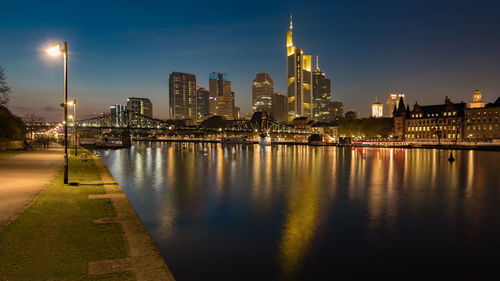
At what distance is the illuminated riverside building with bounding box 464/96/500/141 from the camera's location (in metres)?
130

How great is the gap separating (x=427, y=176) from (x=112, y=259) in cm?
3290

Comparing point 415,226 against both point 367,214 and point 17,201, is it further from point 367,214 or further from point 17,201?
point 17,201

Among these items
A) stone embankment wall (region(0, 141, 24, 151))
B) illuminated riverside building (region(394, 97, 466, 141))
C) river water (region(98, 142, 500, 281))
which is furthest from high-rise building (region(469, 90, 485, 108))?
stone embankment wall (region(0, 141, 24, 151))

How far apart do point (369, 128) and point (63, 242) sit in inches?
6703

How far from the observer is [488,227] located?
1459cm

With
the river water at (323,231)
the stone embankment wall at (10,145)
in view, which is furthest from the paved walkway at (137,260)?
the stone embankment wall at (10,145)

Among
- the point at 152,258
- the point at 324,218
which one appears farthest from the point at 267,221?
the point at 152,258

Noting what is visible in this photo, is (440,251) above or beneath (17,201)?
beneath

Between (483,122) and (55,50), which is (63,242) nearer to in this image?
(55,50)

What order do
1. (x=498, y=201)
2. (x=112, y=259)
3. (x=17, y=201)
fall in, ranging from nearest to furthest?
(x=112, y=259) → (x=17, y=201) → (x=498, y=201)

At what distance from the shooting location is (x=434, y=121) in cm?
14712

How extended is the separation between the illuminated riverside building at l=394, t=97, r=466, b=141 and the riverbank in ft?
460

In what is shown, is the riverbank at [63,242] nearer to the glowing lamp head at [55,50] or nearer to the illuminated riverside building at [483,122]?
the glowing lamp head at [55,50]

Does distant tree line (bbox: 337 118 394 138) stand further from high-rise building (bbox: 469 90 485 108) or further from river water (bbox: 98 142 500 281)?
river water (bbox: 98 142 500 281)
